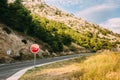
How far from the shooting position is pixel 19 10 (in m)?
67.9

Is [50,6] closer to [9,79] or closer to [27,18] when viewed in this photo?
[27,18]

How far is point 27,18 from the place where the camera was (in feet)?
237

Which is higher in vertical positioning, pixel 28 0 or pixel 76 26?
pixel 28 0

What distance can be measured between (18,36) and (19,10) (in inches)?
240

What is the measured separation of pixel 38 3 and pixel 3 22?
135 meters

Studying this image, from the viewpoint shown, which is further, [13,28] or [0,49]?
[13,28]

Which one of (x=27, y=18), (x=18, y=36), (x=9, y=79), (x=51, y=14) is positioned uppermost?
(x=51, y=14)

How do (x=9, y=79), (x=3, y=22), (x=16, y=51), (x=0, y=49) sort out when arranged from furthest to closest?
1. (x=3, y=22)
2. (x=16, y=51)
3. (x=0, y=49)
4. (x=9, y=79)

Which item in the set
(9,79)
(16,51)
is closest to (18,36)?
(16,51)

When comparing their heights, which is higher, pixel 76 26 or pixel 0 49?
pixel 76 26

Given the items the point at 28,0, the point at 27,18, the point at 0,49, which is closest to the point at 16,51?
the point at 0,49

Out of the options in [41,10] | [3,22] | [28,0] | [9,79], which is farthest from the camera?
[28,0]

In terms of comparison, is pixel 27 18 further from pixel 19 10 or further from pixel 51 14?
pixel 51 14

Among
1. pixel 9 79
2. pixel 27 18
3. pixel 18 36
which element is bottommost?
pixel 9 79
